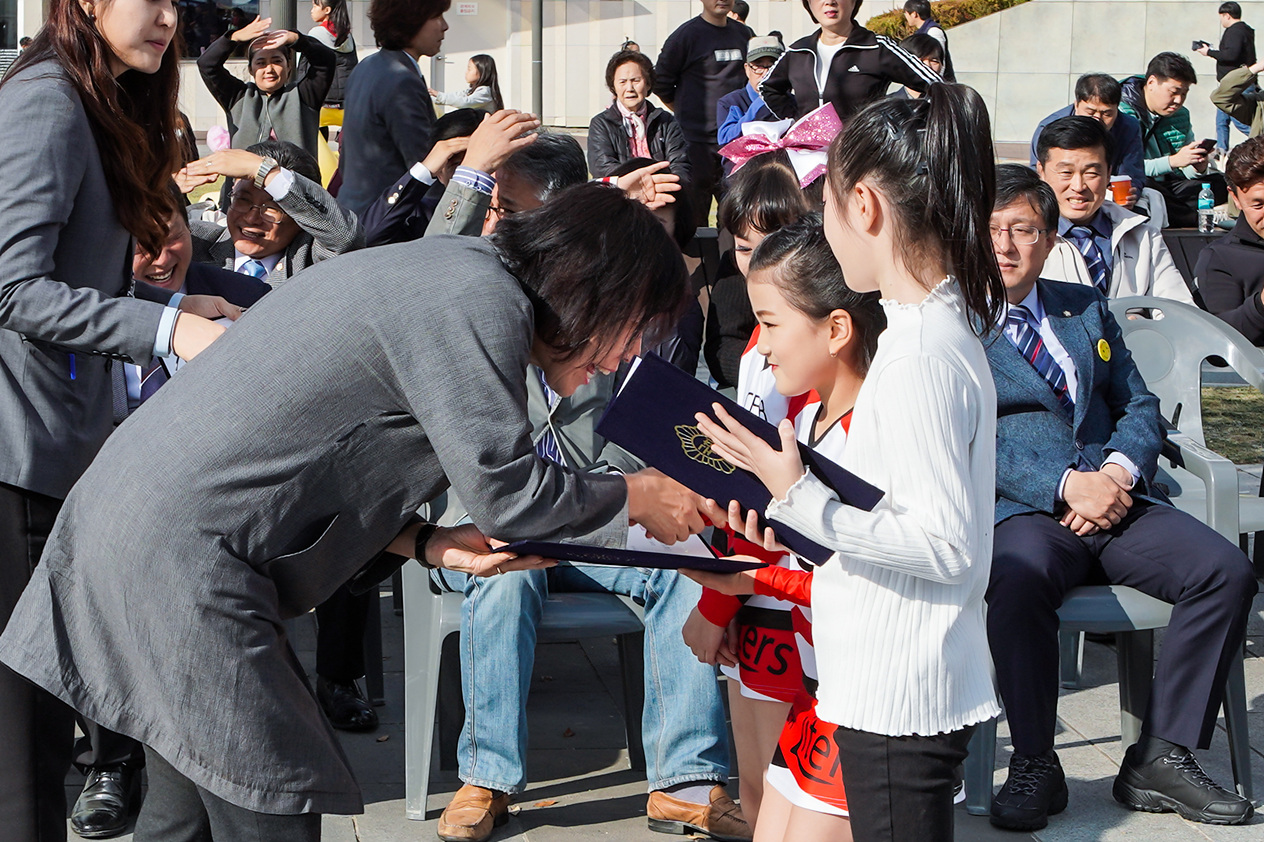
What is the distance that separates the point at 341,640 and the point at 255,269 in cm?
125

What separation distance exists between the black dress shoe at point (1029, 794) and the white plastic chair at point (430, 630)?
101cm

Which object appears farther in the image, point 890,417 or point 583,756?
point 583,756

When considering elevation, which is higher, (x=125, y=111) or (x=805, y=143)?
(x=125, y=111)

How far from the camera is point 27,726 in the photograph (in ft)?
7.71

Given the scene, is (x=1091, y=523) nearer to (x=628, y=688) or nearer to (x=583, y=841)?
(x=628, y=688)

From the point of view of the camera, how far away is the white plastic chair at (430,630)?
3.38 m

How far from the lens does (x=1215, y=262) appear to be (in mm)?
5609

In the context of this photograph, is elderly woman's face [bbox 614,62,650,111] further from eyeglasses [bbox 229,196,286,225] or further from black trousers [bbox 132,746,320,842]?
black trousers [bbox 132,746,320,842]

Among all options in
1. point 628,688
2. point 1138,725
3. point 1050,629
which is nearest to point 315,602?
point 628,688

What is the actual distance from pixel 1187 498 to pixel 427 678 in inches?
94.8

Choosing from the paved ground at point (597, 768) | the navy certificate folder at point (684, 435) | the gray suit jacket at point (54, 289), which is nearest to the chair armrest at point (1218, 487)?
the paved ground at point (597, 768)

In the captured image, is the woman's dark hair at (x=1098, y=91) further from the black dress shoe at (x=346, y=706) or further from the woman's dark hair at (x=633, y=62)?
the black dress shoe at (x=346, y=706)

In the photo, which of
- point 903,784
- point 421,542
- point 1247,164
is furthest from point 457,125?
point 903,784

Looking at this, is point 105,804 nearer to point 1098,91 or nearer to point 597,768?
point 597,768
